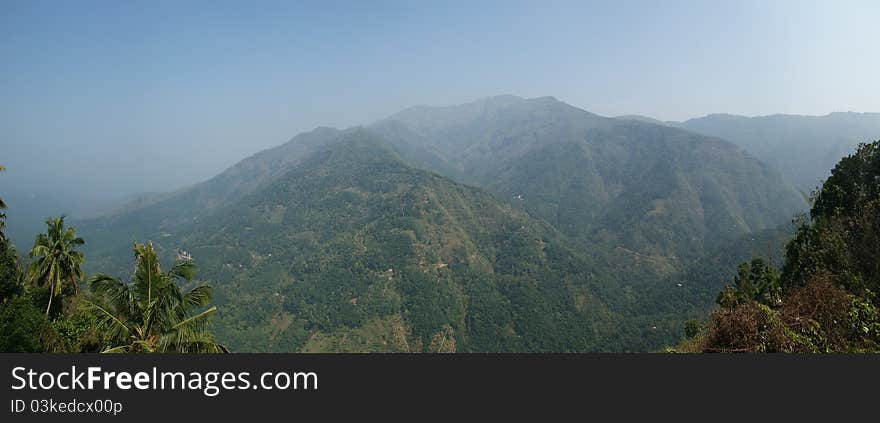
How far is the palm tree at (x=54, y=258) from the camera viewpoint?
9.84m

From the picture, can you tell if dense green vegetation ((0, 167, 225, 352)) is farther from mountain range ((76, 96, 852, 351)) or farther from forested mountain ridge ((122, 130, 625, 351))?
mountain range ((76, 96, 852, 351))

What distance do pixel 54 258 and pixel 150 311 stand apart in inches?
242

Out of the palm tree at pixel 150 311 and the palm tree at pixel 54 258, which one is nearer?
the palm tree at pixel 150 311

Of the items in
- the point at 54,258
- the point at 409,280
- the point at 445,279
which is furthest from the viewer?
the point at 445,279

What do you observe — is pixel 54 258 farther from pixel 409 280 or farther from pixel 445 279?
pixel 445 279

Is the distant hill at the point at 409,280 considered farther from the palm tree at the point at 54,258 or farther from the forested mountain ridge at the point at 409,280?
the palm tree at the point at 54,258

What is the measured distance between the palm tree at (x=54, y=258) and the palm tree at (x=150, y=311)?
4851mm

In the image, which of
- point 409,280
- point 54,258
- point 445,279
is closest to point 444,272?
point 445,279

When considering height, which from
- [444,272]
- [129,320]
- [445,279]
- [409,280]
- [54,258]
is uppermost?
[54,258]

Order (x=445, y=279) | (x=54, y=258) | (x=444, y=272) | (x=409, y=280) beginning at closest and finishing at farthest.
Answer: (x=54, y=258) < (x=409, y=280) < (x=445, y=279) < (x=444, y=272)

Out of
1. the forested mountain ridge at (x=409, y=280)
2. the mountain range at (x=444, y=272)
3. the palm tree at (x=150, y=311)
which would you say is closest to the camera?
the palm tree at (x=150, y=311)

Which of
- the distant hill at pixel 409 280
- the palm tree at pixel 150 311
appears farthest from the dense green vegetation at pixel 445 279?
the distant hill at pixel 409 280

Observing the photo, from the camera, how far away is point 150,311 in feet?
21.3

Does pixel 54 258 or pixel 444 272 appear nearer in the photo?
pixel 54 258
